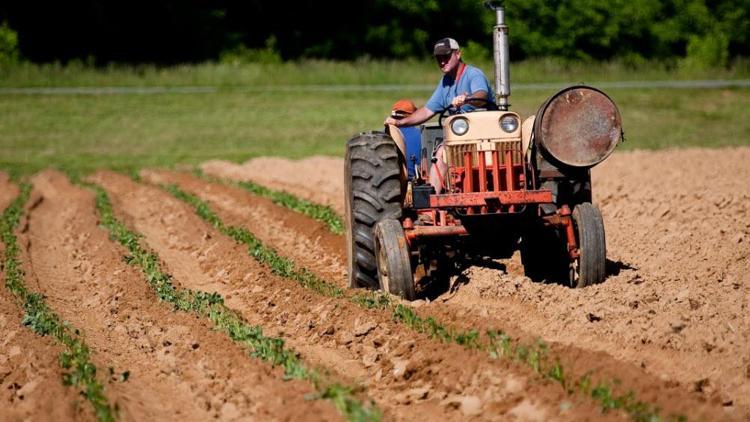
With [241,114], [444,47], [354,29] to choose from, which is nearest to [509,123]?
[444,47]

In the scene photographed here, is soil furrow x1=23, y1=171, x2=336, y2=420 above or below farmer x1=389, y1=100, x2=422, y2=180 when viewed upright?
below

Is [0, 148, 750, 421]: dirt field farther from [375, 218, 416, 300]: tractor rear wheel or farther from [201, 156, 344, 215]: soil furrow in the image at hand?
[201, 156, 344, 215]: soil furrow

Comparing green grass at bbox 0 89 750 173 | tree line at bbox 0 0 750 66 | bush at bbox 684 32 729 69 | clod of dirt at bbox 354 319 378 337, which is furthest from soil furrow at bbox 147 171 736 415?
bush at bbox 684 32 729 69

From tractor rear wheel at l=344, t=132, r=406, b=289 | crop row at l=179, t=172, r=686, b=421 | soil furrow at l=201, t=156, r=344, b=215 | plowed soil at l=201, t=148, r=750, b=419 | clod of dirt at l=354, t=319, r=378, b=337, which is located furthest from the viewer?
soil furrow at l=201, t=156, r=344, b=215

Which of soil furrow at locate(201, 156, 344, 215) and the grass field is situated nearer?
soil furrow at locate(201, 156, 344, 215)

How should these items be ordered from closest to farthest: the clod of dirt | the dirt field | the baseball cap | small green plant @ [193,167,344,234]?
1. the dirt field
2. the clod of dirt
3. the baseball cap
4. small green plant @ [193,167,344,234]

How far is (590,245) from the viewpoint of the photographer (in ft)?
27.5

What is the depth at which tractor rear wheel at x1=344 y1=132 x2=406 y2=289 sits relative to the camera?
9062 millimetres

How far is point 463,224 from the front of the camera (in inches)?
344

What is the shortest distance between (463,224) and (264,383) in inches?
101

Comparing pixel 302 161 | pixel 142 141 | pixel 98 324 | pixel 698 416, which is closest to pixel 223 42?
pixel 142 141

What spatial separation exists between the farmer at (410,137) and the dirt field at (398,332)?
1.12m

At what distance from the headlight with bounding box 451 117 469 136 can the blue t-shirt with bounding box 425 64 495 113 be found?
535 millimetres

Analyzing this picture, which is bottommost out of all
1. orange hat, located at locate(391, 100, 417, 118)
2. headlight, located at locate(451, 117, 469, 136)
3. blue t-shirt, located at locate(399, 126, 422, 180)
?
blue t-shirt, located at locate(399, 126, 422, 180)
